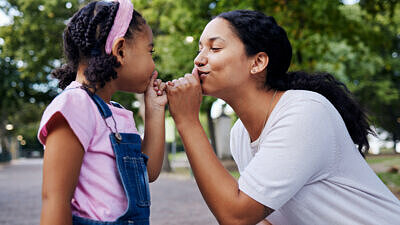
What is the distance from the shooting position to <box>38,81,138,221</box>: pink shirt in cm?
160

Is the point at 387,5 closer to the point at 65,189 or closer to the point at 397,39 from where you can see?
the point at 65,189

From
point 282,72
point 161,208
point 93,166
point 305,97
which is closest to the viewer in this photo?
point 93,166

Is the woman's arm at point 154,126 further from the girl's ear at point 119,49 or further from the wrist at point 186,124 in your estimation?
the girl's ear at point 119,49

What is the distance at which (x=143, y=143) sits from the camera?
213 cm

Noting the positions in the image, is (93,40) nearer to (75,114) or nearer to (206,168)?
(75,114)

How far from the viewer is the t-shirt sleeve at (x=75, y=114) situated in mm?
1553

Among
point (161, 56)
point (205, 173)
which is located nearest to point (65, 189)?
point (205, 173)

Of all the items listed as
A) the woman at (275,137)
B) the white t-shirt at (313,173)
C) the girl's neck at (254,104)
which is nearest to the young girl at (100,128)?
the woman at (275,137)

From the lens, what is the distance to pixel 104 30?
1.82 metres

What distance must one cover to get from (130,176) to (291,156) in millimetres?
676

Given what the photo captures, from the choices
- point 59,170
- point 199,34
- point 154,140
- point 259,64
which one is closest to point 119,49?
point 154,140

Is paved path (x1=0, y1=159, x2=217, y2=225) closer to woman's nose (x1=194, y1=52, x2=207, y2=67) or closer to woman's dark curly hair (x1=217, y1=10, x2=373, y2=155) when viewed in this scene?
woman's dark curly hair (x1=217, y1=10, x2=373, y2=155)

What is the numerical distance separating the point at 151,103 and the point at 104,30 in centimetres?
46

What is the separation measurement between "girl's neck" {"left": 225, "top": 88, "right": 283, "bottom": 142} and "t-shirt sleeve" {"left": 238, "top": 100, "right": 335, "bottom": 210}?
35 centimetres
